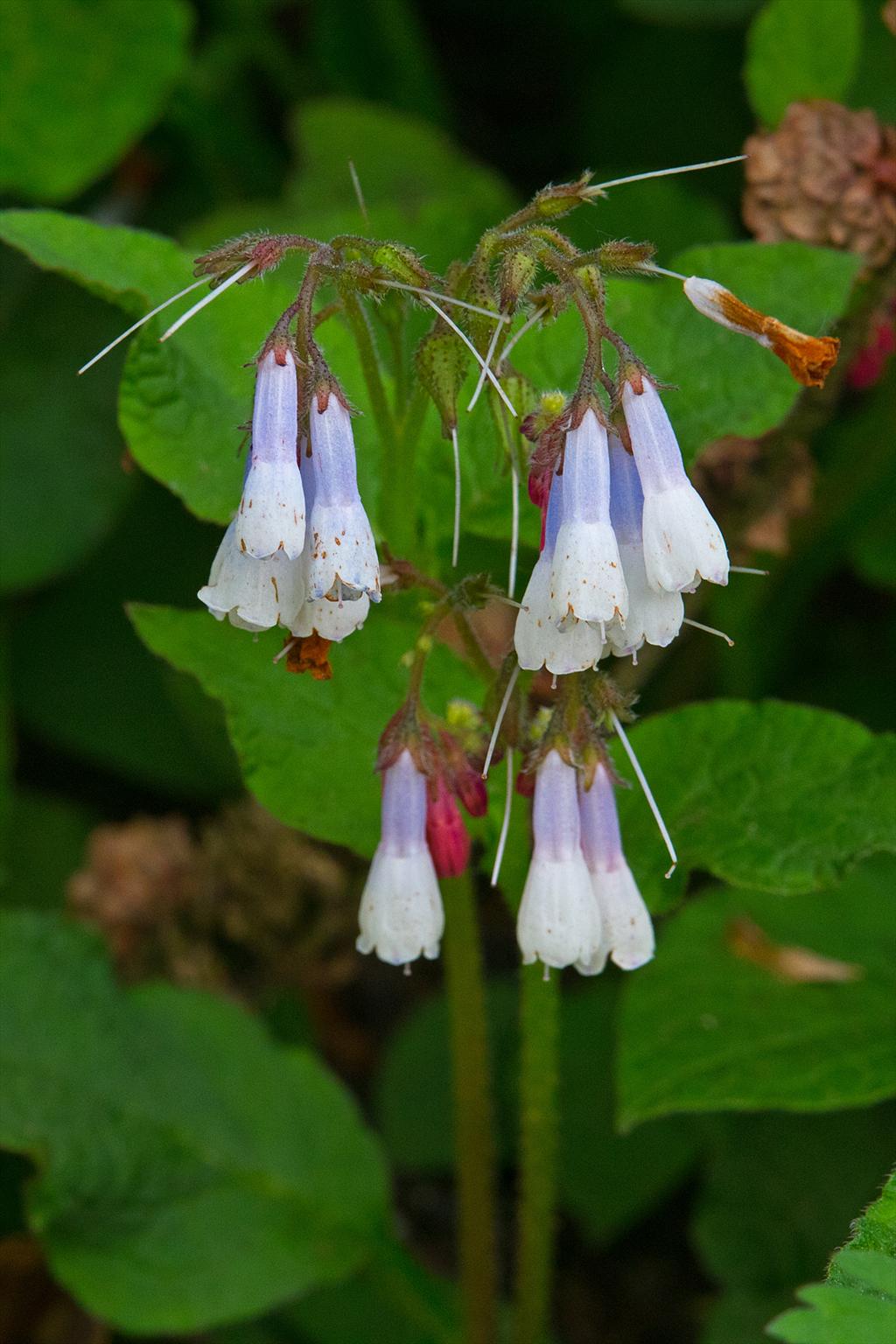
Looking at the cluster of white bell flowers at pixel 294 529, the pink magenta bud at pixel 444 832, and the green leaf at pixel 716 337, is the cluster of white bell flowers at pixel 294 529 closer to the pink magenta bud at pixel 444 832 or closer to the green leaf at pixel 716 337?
the pink magenta bud at pixel 444 832

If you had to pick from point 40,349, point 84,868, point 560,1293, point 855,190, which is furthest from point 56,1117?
point 855,190

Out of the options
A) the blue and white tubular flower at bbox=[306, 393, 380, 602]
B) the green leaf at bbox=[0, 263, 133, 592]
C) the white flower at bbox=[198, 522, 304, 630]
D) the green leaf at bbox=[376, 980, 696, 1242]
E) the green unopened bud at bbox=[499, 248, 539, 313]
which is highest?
the green unopened bud at bbox=[499, 248, 539, 313]

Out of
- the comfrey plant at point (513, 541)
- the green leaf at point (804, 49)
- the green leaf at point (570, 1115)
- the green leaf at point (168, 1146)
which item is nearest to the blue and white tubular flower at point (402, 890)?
the comfrey plant at point (513, 541)

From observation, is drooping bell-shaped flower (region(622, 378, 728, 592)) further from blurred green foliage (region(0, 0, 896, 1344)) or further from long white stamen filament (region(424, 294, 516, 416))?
blurred green foliage (region(0, 0, 896, 1344))

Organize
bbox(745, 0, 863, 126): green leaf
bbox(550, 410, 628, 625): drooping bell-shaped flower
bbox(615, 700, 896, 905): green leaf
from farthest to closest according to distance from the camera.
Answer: bbox(745, 0, 863, 126): green leaf, bbox(615, 700, 896, 905): green leaf, bbox(550, 410, 628, 625): drooping bell-shaped flower

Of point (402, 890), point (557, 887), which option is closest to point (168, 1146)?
point (402, 890)

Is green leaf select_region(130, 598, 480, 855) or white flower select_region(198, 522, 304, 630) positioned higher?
white flower select_region(198, 522, 304, 630)

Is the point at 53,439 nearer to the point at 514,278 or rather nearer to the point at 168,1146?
the point at 168,1146

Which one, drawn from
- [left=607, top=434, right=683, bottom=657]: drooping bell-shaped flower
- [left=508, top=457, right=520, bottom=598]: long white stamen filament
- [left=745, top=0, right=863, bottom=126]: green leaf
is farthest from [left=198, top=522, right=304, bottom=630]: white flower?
[left=745, top=0, right=863, bottom=126]: green leaf

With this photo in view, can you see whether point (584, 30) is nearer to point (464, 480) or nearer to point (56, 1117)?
point (464, 480)
